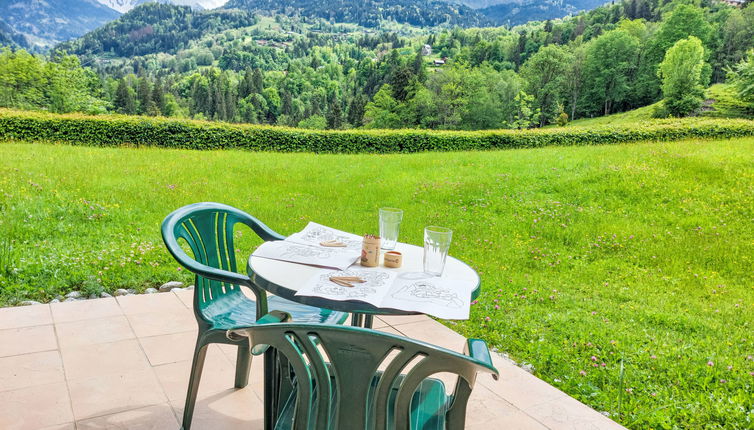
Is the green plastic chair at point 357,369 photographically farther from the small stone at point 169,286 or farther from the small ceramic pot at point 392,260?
the small stone at point 169,286

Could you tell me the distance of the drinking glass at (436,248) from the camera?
1.64 metres

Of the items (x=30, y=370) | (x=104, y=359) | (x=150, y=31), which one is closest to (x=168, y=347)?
(x=104, y=359)

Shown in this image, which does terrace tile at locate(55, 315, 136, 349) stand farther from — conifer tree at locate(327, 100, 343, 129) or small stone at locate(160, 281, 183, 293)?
conifer tree at locate(327, 100, 343, 129)

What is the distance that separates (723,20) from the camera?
49406 mm

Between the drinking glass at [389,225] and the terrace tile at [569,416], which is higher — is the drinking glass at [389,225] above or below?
above

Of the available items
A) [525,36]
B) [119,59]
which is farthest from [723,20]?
[119,59]

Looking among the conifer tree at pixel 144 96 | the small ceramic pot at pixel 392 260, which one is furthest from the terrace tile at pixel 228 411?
the conifer tree at pixel 144 96

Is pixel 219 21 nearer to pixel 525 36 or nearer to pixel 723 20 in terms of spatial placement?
pixel 525 36

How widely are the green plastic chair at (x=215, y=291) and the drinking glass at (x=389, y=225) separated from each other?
416mm

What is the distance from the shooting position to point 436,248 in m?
1.69

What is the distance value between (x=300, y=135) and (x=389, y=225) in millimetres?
13105

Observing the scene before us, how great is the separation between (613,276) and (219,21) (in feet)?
573

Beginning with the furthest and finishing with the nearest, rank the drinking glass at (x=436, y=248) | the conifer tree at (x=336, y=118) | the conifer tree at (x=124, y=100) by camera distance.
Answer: the conifer tree at (x=124, y=100) < the conifer tree at (x=336, y=118) < the drinking glass at (x=436, y=248)

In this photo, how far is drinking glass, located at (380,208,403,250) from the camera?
6.35ft
